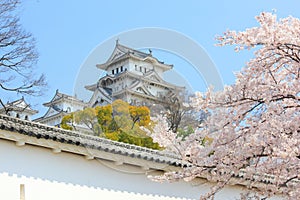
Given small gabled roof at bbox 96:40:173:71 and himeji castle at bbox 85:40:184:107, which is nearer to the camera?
small gabled roof at bbox 96:40:173:71

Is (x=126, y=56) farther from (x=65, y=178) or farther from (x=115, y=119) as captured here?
(x=65, y=178)

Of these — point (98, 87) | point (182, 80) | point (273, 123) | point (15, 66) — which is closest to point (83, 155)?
point (182, 80)

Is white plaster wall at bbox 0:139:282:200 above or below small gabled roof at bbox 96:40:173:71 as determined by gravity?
below

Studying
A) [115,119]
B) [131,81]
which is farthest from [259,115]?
[115,119]

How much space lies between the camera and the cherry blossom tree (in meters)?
4.74

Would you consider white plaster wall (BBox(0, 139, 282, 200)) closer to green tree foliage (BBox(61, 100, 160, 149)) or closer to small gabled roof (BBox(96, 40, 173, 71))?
small gabled roof (BBox(96, 40, 173, 71))

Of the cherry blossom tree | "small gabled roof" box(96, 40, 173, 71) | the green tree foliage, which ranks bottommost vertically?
the cherry blossom tree

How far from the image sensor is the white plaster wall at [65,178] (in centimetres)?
630

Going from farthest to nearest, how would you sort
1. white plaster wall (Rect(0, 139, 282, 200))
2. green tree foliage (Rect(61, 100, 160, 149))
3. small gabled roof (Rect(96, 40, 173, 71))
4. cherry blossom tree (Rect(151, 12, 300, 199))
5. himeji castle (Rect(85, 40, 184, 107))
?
green tree foliage (Rect(61, 100, 160, 149))
himeji castle (Rect(85, 40, 184, 107))
small gabled roof (Rect(96, 40, 173, 71))
white plaster wall (Rect(0, 139, 282, 200))
cherry blossom tree (Rect(151, 12, 300, 199))

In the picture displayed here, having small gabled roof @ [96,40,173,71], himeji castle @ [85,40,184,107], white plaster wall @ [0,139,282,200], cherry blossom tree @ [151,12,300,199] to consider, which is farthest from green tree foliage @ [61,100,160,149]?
cherry blossom tree @ [151,12,300,199]

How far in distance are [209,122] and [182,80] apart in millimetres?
2453

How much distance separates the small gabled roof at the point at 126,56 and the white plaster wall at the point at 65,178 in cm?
196

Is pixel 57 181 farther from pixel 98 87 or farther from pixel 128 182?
pixel 98 87

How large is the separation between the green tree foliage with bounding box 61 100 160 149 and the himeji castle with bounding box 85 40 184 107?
17 cm
